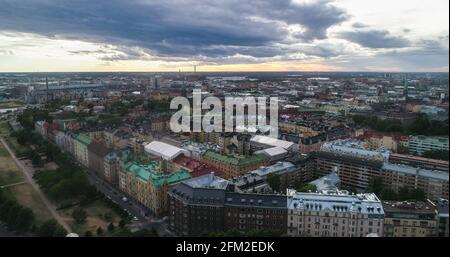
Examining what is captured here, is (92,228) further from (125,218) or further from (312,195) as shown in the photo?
(312,195)

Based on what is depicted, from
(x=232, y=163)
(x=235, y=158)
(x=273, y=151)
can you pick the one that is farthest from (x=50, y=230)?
(x=273, y=151)

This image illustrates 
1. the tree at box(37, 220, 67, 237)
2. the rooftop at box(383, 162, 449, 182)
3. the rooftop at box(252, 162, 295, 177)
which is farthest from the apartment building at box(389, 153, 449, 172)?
the tree at box(37, 220, 67, 237)

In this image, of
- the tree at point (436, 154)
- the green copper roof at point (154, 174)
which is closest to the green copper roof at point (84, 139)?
the green copper roof at point (154, 174)

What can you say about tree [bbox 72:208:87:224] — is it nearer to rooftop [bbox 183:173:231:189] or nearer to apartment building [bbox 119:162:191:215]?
apartment building [bbox 119:162:191:215]

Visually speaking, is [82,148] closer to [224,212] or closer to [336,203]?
[224,212]

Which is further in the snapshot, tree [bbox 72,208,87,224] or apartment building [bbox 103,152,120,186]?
apartment building [bbox 103,152,120,186]

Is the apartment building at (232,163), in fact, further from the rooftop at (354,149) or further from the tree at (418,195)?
the tree at (418,195)
